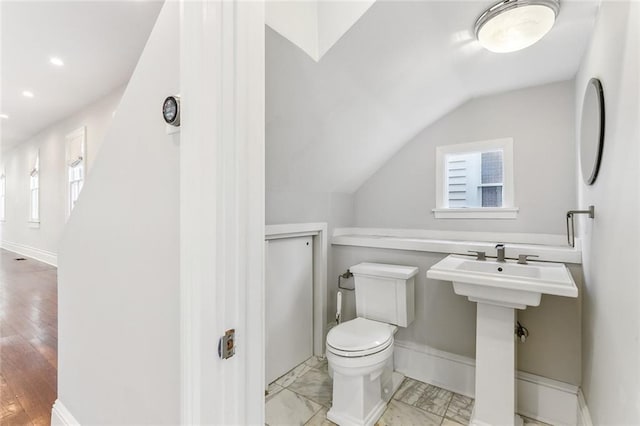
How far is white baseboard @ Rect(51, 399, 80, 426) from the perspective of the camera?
54.7 inches

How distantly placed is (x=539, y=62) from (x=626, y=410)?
1.98m

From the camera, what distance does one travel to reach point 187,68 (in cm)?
73

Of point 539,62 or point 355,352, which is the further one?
point 539,62

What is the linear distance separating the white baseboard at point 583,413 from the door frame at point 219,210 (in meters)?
1.76

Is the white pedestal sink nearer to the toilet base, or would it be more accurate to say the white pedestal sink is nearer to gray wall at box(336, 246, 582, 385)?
gray wall at box(336, 246, 582, 385)

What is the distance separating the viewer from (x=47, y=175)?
5.59 meters

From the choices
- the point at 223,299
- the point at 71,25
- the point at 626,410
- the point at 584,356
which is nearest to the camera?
the point at 223,299

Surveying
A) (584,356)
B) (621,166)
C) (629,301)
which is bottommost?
(584,356)

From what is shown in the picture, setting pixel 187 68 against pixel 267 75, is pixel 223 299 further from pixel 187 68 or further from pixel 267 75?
pixel 267 75

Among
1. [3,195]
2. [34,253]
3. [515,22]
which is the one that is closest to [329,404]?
[515,22]

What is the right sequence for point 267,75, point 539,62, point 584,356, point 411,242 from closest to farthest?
1. point 267,75
2. point 584,356
3. point 539,62
4. point 411,242

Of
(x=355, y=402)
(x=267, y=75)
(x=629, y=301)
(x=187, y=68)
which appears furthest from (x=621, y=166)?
(x=355, y=402)

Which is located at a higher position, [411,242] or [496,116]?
[496,116]

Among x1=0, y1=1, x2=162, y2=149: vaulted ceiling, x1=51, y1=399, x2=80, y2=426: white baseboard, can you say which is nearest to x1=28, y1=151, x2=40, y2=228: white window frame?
x1=0, y1=1, x2=162, y2=149: vaulted ceiling
